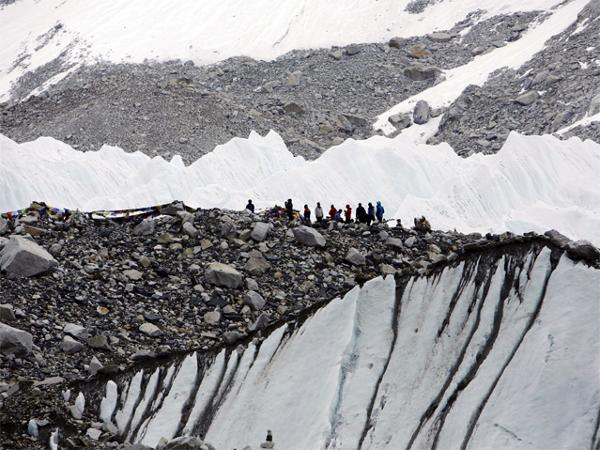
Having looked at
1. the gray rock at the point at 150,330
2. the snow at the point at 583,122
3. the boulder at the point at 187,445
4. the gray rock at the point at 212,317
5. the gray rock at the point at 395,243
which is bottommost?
the snow at the point at 583,122

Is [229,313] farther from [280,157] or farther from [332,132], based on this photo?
[332,132]

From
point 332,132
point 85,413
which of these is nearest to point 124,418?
point 85,413

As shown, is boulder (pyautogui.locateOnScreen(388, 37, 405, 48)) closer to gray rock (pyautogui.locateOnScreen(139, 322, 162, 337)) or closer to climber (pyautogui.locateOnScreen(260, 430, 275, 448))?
gray rock (pyautogui.locateOnScreen(139, 322, 162, 337))

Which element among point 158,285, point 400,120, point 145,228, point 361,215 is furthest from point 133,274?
point 400,120

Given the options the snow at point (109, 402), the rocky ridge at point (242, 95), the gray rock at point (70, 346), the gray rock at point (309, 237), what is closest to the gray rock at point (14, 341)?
the gray rock at point (70, 346)

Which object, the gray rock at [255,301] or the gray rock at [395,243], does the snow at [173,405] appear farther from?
the gray rock at [395,243]
